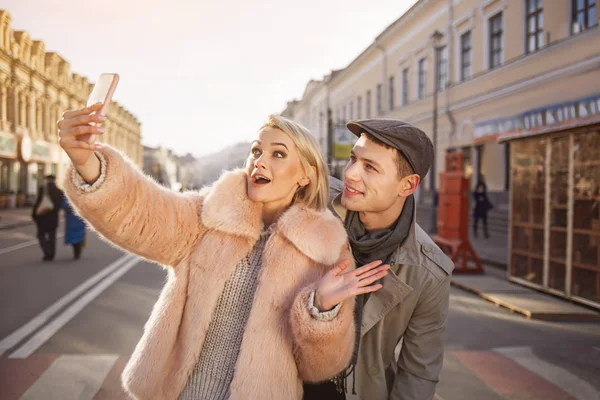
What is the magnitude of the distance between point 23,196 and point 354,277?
36.9 meters

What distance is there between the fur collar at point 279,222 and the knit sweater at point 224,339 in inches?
6.9

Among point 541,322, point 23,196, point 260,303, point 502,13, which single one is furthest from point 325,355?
point 23,196

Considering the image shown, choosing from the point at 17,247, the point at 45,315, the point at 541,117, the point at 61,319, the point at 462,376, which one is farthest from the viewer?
the point at 541,117

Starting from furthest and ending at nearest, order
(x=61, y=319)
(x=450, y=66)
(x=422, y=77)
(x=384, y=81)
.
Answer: (x=384, y=81)
(x=422, y=77)
(x=450, y=66)
(x=61, y=319)

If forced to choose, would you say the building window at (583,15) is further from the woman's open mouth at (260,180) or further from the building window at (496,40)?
the woman's open mouth at (260,180)

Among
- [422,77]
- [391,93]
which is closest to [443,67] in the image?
[422,77]

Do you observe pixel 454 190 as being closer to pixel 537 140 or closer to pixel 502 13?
pixel 537 140

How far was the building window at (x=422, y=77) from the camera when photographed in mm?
28422

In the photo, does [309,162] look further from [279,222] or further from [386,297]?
[386,297]

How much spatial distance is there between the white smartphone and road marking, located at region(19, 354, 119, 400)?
10.4 feet

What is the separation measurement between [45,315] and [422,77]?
85.1ft

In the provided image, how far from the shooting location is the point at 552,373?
4859 mm

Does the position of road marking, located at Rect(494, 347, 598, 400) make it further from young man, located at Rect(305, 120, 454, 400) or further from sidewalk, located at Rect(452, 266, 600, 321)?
young man, located at Rect(305, 120, 454, 400)

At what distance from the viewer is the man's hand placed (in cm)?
182
